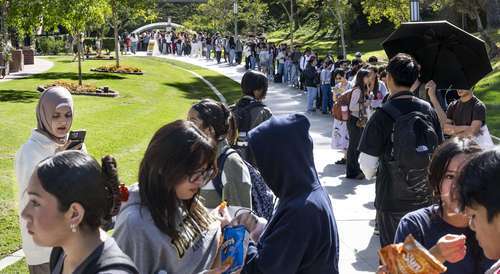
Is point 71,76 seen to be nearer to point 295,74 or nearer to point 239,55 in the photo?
point 295,74

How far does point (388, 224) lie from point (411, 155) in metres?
0.56

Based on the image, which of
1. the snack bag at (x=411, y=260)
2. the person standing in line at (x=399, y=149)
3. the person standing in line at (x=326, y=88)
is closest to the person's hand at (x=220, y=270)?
A: the snack bag at (x=411, y=260)

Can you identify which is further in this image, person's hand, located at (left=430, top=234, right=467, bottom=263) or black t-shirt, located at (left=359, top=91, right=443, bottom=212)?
black t-shirt, located at (left=359, top=91, right=443, bottom=212)

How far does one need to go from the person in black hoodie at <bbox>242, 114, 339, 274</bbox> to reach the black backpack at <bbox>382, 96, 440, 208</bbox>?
2.31 meters

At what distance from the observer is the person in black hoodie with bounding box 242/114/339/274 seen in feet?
10.5

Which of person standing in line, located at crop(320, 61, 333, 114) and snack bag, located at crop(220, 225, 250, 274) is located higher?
snack bag, located at crop(220, 225, 250, 274)

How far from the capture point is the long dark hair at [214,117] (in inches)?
186

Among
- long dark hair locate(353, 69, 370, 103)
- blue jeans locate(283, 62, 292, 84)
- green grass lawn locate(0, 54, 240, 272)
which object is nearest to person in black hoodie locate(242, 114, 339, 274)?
green grass lawn locate(0, 54, 240, 272)

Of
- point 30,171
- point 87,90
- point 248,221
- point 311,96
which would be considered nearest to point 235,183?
point 248,221

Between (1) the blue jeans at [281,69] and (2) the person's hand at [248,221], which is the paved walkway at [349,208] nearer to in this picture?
(2) the person's hand at [248,221]

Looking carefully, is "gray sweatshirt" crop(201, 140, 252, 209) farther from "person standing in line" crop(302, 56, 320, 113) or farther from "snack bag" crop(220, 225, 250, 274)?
"person standing in line" crop(302, 56, 320, 113)

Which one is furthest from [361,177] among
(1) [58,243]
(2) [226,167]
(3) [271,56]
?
(3) [271,56]

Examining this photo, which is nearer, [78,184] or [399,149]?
[78,184]

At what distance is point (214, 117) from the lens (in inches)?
187
